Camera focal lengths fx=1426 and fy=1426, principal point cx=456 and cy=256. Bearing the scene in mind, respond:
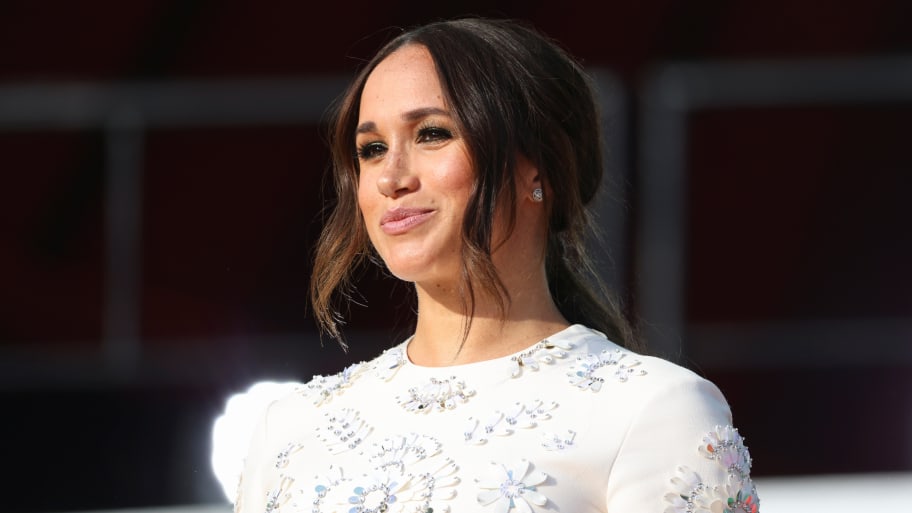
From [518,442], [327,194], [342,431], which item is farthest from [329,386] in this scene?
[327,194]

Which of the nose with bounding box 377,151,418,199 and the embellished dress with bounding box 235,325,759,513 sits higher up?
the nose with bounding box 377,151,418,199

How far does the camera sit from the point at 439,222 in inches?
60.3

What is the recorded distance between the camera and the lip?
1533 millimetres

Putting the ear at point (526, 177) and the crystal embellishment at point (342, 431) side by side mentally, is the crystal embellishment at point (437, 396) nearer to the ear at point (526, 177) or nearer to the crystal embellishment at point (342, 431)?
the crystal embellishment at point (342, 431)

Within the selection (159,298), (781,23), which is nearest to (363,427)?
(159,298)

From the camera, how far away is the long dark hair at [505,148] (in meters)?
1.53

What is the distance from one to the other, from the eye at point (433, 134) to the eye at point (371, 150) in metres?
0.07

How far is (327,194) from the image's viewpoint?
3.64 m

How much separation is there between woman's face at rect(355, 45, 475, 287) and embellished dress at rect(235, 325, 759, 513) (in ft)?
0.46

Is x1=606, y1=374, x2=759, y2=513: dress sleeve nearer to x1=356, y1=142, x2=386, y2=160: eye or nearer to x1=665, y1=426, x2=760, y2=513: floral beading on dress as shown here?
x1=665, y1=426, x2=760, y2=513: floral beading on dress

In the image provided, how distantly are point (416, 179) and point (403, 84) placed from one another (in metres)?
0.13

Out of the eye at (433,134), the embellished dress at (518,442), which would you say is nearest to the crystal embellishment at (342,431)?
the embellished dress at (518,442)

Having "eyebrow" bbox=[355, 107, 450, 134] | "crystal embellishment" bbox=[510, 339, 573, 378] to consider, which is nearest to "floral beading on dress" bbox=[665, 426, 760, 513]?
"crystal embellishment" bbox=[510, 339, 573, 378]

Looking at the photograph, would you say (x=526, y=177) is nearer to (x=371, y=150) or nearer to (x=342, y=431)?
(x=371, y=150)
